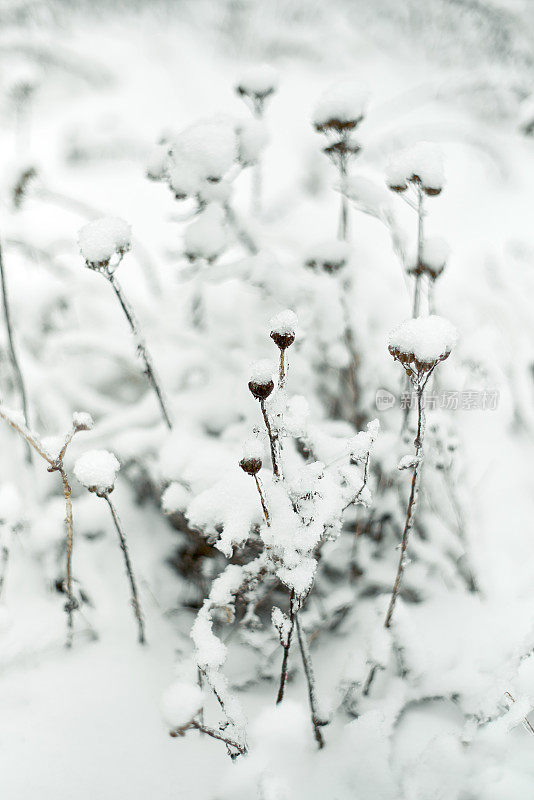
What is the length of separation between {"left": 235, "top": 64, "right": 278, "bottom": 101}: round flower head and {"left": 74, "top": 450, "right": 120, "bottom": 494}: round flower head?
61 centimetres

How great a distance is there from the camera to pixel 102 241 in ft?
2.04

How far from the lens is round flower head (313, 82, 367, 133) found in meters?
0.75

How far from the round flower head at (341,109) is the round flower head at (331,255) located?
0.57 ft

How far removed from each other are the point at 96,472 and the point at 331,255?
1.67 feet

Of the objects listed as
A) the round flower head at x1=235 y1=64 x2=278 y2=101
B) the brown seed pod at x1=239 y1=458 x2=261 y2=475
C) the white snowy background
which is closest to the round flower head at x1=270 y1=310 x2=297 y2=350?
the brown seed pod at x1=239 y1=458 x2=261 y2=475

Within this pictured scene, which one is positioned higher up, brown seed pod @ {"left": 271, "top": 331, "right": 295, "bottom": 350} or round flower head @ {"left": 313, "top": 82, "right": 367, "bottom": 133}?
round flower head @ {"left": 313, "top": 82, "right": 367, "bottom": 133}

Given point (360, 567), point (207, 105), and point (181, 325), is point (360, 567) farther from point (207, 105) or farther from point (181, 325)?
point (207, 105)

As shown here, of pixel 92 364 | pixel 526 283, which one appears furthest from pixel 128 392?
pixel 526 283

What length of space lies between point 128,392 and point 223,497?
0.72 metres

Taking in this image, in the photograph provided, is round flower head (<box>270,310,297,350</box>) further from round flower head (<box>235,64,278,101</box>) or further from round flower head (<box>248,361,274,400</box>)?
round flower head (<box>235,64,278,101</box>)

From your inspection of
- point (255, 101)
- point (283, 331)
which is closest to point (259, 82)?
point (255, 101)

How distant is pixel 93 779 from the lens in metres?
0.67

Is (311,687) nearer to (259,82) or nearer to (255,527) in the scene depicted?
(255,527)

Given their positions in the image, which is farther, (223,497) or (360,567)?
(360,567)
